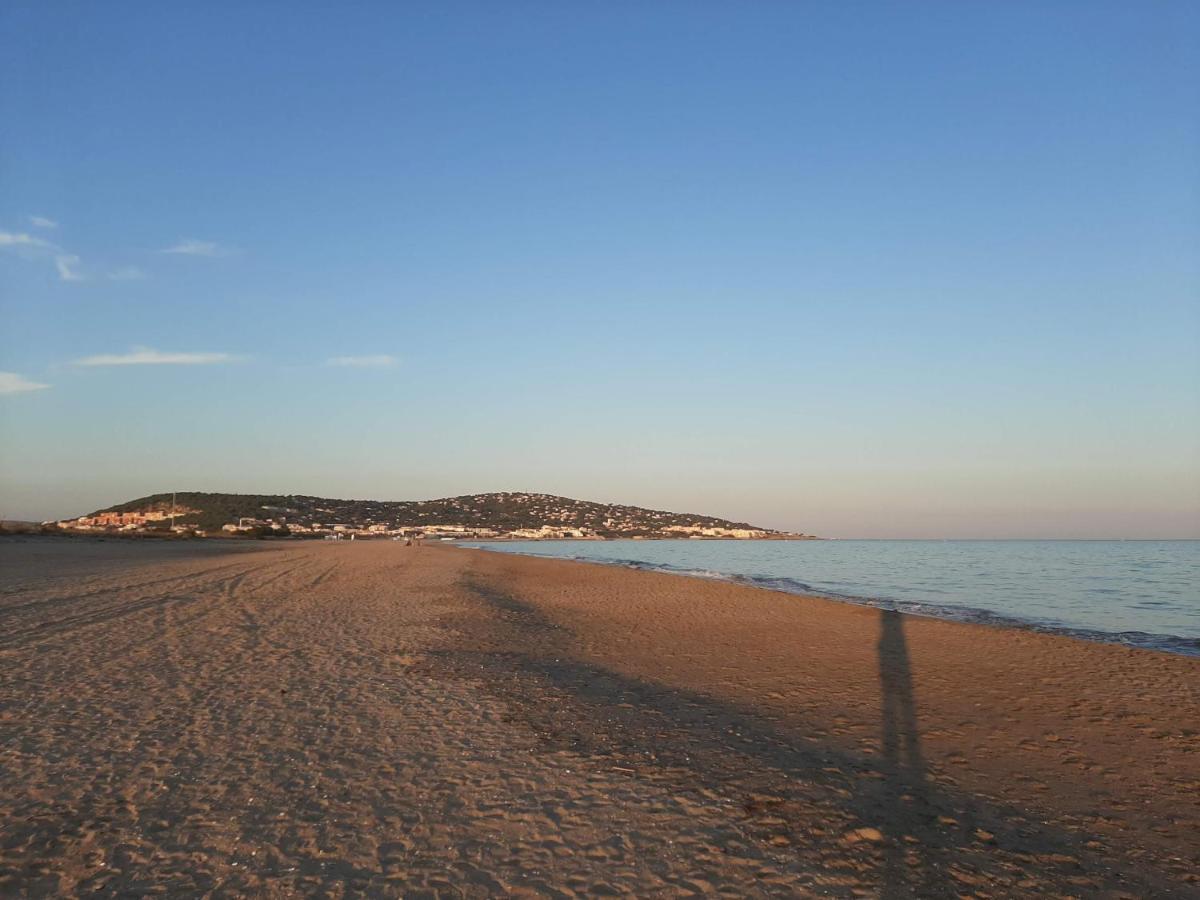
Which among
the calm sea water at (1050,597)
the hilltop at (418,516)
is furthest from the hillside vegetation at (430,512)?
the calm sea water at (1050,597)

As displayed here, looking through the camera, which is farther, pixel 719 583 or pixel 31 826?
pixel 719 583

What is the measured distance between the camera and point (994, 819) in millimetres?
6457

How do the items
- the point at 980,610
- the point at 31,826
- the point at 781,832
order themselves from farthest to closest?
the point at 980,610 → the point at 781,832 → the point at 31,826

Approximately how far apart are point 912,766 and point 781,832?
2771 millimetres

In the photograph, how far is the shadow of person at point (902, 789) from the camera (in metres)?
5.24

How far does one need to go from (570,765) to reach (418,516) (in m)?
155

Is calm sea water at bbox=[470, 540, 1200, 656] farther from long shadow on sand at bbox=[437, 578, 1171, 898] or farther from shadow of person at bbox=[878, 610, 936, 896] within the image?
long shadow on sand at bbox=[437, 578, 1171, 898]

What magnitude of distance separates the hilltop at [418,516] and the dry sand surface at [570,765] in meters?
94.7

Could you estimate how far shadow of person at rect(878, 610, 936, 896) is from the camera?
5238mm

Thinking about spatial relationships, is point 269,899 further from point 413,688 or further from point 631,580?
point 631,580

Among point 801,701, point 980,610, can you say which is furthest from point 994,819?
point 980,610

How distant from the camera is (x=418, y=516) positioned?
157 m

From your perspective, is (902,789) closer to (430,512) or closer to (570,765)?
(570,765)

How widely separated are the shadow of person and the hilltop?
9944 centimetres
